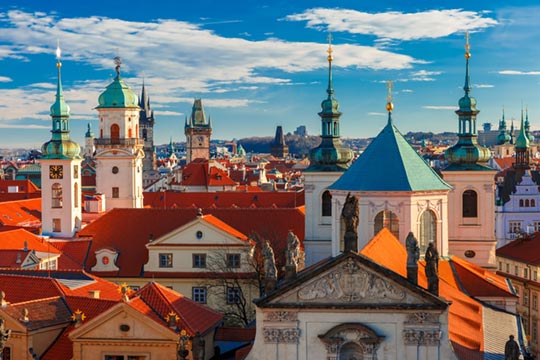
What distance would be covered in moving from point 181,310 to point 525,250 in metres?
39.0

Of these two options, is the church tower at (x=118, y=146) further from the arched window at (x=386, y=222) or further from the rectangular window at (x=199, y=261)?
the arched window at (x=386, y=222)

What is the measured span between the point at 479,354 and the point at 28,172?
412 feet

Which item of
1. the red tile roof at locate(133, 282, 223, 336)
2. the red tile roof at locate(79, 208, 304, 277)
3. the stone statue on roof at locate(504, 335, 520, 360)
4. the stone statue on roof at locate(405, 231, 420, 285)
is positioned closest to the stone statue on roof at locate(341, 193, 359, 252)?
the stone statue on roof at locate(405, 231, 420, 285)

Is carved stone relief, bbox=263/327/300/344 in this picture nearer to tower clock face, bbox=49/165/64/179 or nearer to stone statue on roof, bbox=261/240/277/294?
stone statue on roof, bbox=261/240/277/294

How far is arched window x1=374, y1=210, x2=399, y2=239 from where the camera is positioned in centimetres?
4297

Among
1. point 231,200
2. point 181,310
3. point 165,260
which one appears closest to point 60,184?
point 165,260

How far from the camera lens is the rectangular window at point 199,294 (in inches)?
1971

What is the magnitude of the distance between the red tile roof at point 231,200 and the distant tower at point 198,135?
110 m

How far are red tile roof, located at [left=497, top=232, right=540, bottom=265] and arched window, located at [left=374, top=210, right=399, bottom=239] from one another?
2041cm

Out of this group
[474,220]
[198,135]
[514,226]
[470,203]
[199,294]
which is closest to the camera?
[199,294]

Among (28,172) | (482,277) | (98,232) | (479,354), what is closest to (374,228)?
(482,277)

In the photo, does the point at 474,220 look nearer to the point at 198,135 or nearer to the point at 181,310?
the point at 181,310

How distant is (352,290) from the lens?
2681 centimetres

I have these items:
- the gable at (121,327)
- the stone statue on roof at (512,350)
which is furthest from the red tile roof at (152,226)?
the stone statue on roof at (512,350)
